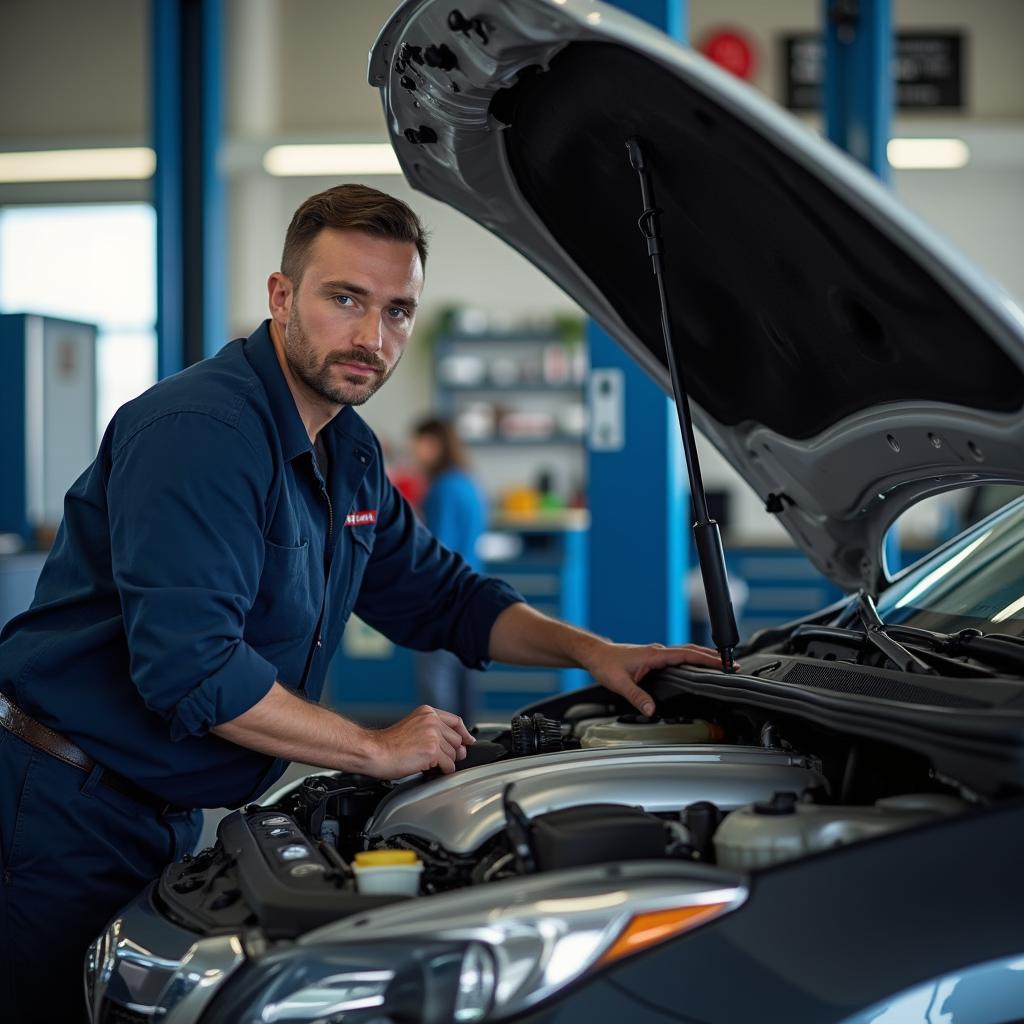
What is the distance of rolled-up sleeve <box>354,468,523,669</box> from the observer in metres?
2.14

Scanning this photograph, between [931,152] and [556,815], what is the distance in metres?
8.21

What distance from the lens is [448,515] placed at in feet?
19.0

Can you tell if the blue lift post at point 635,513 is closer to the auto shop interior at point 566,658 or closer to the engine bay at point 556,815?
the auto shop interior at point 566,658

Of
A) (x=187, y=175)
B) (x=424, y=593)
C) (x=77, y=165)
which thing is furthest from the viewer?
(x=77, y=165)

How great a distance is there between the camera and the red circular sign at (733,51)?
31.0 ft

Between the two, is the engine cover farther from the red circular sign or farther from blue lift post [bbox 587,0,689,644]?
the red circular sign

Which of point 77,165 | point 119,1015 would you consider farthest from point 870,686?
point 77,165

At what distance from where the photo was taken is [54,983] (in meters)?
1.58

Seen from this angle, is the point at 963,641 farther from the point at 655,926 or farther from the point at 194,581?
the point at 194,581

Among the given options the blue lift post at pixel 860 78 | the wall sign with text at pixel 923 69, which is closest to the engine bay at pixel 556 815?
the blue lift post at pixel 860 78

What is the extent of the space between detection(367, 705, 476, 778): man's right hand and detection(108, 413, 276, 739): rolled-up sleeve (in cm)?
16

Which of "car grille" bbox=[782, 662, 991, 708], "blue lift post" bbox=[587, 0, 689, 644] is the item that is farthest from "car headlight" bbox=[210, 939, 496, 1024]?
"blue lift post" bbox=[587, 0, 689, 644]

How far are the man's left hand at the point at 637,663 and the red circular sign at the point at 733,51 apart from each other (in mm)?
8425

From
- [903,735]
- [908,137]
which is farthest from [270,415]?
[908,137]
